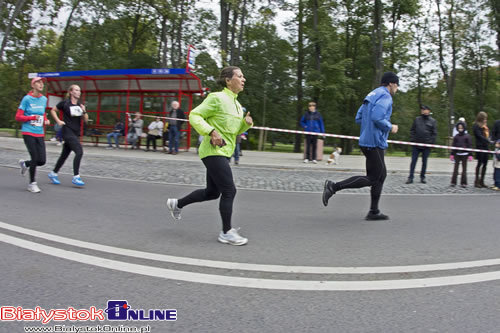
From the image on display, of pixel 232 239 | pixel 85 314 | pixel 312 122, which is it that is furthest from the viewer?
pixel 312 122

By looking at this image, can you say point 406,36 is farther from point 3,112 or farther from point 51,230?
point 3,112

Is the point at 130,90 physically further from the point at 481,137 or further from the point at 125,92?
the point at 481,137

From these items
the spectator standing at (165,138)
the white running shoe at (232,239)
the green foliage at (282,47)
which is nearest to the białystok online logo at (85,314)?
the white running shoe at (232,239)

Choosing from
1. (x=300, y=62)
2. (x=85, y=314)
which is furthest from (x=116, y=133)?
(x=85, y=314)

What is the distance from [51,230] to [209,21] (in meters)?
26.8

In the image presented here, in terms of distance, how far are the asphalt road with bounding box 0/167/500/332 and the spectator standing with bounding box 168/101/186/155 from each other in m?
9.32

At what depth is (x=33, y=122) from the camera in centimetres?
714

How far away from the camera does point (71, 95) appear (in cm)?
759

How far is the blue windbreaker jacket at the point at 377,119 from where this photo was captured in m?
5.56

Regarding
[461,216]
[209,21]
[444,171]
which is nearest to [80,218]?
[461,216]

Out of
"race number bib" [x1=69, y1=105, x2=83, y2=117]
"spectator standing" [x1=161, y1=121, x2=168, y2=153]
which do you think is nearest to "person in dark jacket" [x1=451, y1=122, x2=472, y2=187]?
"race number bib" [x1=69, y1=105, x2=83, y2=117]

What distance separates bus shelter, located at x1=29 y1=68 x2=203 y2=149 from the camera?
17219mm

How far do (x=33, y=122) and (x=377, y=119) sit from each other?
5.74 meters

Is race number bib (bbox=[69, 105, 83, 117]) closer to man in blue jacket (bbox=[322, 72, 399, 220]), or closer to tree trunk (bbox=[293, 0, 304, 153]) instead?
man in blue jacket (bbox=[322, 72, 399, 220])
